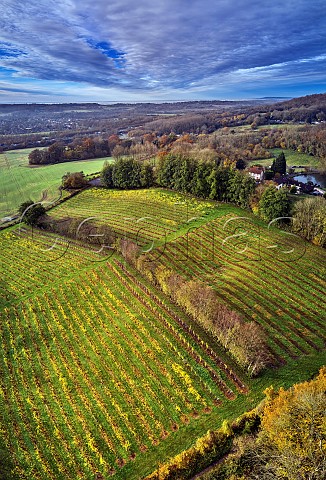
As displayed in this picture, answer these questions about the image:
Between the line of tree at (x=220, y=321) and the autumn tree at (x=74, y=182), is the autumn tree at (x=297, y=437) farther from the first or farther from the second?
the autumn tree at (x=74, y=182)

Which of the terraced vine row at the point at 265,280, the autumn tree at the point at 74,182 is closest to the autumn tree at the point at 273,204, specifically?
the terraced vine row at the point at 265,280

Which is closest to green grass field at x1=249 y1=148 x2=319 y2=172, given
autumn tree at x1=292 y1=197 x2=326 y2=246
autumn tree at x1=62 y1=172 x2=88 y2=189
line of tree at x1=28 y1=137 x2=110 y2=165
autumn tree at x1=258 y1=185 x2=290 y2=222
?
autumn tree at x1=258 y1=185 x2=290 y2=222

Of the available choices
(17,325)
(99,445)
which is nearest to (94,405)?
(99,445)

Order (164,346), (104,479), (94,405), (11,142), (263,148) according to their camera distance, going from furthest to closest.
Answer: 1. (11,142)
2. (263,148)
3. (164,346)
4. (94,405)
5. (104,479)

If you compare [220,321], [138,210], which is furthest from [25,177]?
[220,321]

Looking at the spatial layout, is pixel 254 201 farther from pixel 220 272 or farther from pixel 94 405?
pixel 94 405
